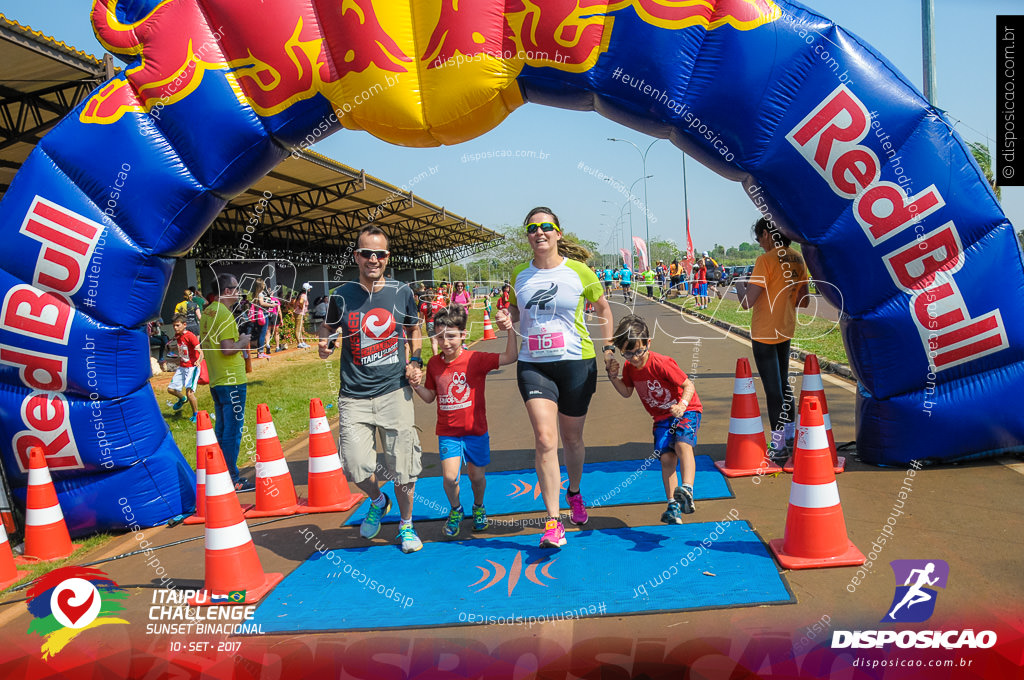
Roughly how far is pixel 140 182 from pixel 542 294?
3199mm

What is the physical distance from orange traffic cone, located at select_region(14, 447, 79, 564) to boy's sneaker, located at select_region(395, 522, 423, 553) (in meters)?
2.56

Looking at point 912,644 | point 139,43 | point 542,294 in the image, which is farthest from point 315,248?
point 912,644

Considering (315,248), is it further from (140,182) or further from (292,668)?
(292,668)

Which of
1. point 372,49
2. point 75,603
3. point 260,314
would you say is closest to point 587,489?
point 75,603

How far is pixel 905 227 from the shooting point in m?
5.07

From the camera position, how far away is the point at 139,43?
530cm

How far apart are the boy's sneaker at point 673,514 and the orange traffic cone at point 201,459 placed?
10.1 feet

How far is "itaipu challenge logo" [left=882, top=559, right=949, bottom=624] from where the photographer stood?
320cm

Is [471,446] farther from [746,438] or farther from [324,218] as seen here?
[324,218]

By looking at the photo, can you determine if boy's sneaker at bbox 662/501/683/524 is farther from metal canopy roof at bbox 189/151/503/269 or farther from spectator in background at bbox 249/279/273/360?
metal canopy roof at bbox 189/151/503/269

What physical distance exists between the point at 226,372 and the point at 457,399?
2506mm

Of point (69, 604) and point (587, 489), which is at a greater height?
point (587, 489)

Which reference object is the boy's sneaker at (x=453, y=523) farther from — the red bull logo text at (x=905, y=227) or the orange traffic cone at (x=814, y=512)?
the red bull logo text at (x=905, y=227)

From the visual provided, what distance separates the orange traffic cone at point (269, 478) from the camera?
218 inches
